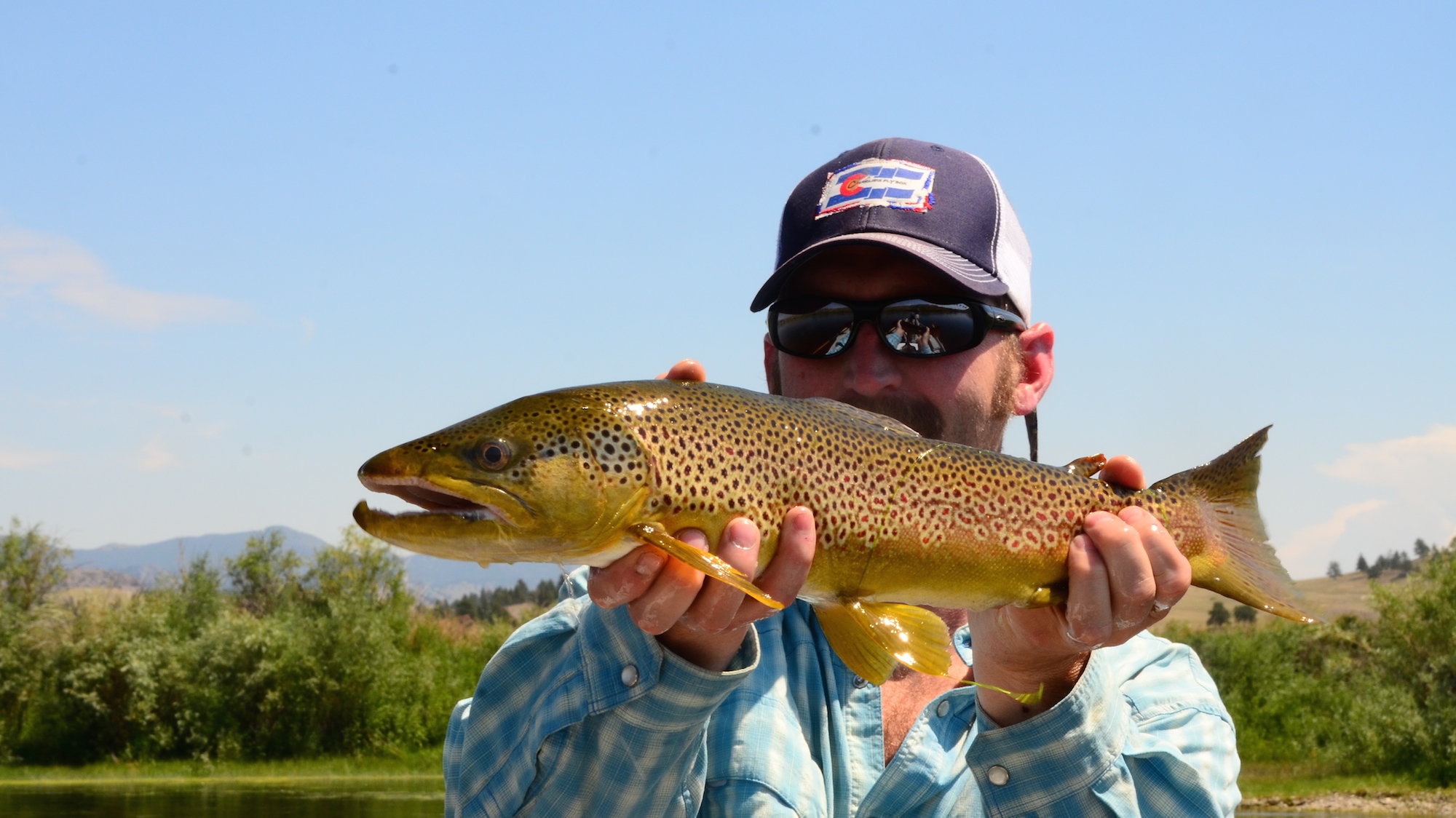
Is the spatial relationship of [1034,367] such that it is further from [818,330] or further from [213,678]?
[213,678]

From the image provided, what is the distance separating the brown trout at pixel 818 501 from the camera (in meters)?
3.29

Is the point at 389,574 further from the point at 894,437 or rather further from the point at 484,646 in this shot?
the point at 894,437

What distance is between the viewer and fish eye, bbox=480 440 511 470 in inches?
130

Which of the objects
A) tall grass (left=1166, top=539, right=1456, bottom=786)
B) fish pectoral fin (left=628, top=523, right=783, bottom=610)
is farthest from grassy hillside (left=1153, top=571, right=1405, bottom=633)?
fish pectoral fin (left=628, top=523, right=783, bottom=610)

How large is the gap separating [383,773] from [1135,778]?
5502cm

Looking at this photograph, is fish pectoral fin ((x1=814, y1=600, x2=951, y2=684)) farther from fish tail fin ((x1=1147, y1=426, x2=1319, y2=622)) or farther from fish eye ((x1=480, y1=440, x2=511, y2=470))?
fish eye ((x1=480, y1=440, x2=511, y2=470))

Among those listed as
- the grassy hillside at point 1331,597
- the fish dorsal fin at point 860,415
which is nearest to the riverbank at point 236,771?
the fish dorsal fin at point 860,415

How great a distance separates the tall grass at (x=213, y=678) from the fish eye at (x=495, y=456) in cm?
5378

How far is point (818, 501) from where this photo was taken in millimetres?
3572

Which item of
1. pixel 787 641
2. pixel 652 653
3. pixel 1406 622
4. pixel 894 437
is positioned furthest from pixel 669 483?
pixel 1406 622

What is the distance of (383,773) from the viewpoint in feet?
178

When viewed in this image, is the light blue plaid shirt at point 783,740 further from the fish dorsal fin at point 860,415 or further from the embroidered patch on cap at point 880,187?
the embroidered patch on cap at point 880,187

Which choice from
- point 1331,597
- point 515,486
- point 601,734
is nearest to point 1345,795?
point 601,734

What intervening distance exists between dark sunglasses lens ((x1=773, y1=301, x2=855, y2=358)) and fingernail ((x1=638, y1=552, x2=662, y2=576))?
5.90 feet
